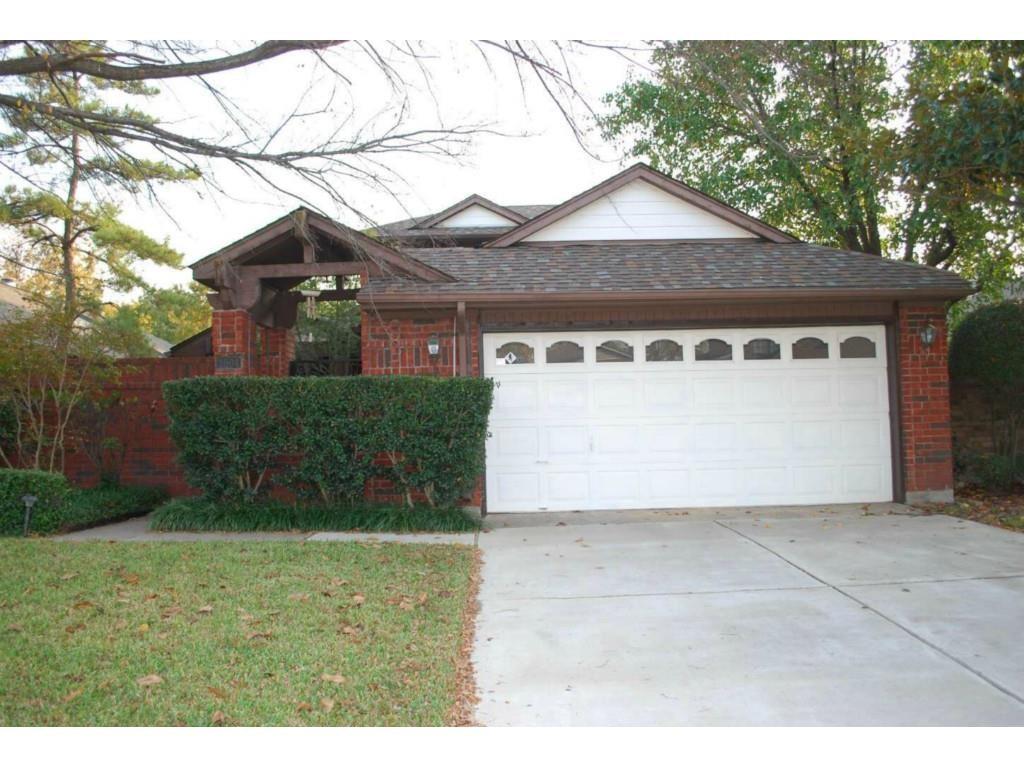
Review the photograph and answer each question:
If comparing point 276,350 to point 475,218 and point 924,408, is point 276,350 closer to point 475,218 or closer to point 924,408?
point 475,218

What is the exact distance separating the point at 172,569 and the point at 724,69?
584 centimetres

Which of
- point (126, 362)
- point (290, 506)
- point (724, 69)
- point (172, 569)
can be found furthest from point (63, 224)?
point (724, 69)

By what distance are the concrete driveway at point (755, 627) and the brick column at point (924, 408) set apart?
5.11 feet

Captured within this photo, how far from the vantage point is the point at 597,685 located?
166 inches

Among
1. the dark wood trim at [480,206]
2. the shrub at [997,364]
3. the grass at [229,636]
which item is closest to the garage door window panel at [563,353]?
the grass at [229,636]

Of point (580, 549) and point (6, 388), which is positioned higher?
point (6, 388)

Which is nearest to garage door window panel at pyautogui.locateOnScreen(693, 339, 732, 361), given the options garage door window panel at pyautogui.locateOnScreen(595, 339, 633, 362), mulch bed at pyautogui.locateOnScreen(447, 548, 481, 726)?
garage door window panel at pyautogui.locateOnScreen(595, 339, 633, 362)

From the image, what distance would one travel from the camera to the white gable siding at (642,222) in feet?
37.7

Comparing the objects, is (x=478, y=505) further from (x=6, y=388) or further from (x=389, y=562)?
(x=6, y=388)

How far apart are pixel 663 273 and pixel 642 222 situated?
1.79 m

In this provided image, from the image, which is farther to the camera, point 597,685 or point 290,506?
point 290,506

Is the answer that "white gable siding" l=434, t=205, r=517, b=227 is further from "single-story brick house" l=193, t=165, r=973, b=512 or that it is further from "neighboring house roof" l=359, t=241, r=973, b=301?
"single-story brick house" l=193, t=165, r=973, b=512

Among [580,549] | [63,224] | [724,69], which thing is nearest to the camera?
[724,69]

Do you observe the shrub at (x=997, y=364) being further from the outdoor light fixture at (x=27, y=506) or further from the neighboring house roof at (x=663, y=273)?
the outdoor light fixture at (x=27, y=506)
